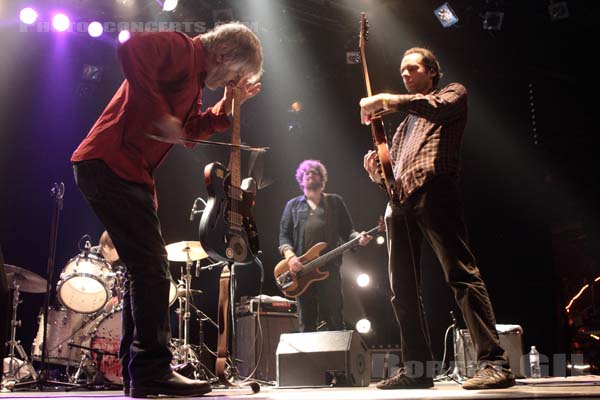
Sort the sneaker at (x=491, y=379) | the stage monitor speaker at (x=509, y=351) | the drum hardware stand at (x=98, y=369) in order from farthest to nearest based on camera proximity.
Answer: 1. the stage monitor speaker at (x=509, y=351)
2. the drum hardware stand at (x=98, y=369)
3. the sneaker at (x=491, y=379)

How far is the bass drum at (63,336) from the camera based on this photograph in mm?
6406

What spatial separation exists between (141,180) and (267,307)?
13.7 feet

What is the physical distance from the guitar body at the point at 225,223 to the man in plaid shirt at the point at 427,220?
827mm

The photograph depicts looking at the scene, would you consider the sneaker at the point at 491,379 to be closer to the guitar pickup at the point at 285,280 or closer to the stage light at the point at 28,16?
the guitar pickup at the point at 285,280

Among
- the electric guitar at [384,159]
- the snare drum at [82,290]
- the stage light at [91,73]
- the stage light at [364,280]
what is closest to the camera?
the electric guitar at [384,159]

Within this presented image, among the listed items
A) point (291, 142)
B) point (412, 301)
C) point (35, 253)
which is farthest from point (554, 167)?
point (35, 253)

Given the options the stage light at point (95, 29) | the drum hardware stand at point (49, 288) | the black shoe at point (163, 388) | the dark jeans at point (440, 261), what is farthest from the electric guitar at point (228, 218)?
the stage light at point (95, 29)

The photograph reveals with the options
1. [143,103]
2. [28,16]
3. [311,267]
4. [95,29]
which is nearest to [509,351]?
[311,267]

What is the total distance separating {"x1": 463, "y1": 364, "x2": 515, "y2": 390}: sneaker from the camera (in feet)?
9.45

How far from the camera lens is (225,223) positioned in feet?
10.3

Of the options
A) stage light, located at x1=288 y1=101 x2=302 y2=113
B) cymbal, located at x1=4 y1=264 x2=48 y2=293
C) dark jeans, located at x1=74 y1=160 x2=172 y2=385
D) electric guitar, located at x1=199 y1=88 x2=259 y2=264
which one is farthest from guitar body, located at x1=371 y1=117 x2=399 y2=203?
stage light, located at x1=288 y1=101 x2=302 y2=113

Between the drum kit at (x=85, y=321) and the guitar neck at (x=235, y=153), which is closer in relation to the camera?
the guitar neck at (x=235, y=153)

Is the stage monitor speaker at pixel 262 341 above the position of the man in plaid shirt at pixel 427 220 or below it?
below

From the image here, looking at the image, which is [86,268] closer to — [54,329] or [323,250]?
[54,329]
